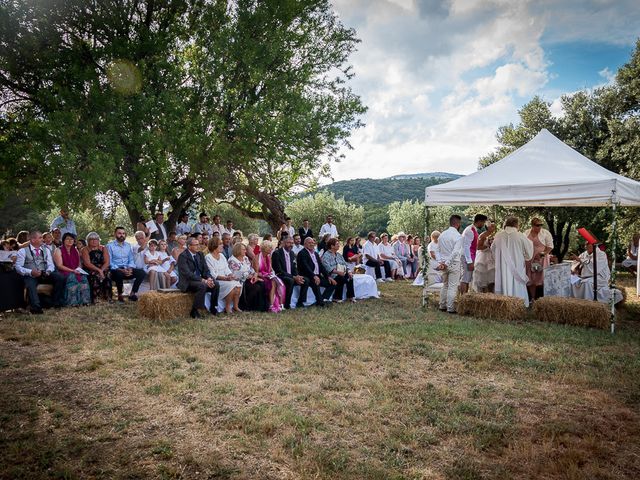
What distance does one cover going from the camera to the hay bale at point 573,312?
743 cm

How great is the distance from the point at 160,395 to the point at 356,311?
17.3 feet

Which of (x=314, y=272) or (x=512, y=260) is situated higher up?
(x=512, y=260)

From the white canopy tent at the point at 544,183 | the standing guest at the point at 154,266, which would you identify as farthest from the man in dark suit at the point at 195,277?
the white canopy tent at the point at 544,183

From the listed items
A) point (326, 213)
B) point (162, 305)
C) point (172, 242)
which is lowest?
point (162, 305)

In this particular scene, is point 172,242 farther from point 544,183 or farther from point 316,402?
point 544,183

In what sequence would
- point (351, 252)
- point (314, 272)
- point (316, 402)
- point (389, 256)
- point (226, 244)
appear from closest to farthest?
point (316, 402) < point (314, 272) < point (226, 244) < point (351, 252) < point (389, 256)

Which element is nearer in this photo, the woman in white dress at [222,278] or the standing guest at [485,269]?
the woman in white dress at [222,278]

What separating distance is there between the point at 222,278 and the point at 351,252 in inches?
216

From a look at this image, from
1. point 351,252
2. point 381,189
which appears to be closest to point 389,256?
point 351,252

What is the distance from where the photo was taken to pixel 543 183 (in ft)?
26.6

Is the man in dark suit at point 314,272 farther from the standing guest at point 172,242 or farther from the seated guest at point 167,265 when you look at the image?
the standing guest at point 172,242

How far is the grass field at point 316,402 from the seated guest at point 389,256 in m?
8.06

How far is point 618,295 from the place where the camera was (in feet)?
30.3

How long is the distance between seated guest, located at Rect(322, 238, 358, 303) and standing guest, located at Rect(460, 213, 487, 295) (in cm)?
262
